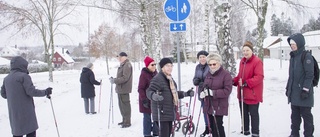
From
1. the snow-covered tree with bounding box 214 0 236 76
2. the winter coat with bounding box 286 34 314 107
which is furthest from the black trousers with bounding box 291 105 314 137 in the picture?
the snow-covered tree with bounding box 214 0 236 76

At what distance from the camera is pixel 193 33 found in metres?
43.9

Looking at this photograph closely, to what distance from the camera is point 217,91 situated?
4.68 meters

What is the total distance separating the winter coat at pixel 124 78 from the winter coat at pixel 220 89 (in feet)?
8.96

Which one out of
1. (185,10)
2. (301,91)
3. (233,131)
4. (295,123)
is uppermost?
(185,10)

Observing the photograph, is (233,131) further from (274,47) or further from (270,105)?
(274,47)

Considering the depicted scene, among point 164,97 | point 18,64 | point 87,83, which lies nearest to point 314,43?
point 87,83

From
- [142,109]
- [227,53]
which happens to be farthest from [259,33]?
[142,109]

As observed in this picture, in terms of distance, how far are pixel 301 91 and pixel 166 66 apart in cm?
249

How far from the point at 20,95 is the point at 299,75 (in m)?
5.27

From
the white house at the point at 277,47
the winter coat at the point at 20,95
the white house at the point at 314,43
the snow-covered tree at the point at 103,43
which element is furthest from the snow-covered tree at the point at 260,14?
the white house at the point at 277,47

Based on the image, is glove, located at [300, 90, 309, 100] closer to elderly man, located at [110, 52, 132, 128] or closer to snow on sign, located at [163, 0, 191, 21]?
snow on sign, located at [163, 0, 191, 21]

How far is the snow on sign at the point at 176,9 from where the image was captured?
6012 mm

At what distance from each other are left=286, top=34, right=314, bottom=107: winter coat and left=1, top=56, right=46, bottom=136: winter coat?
4884 millimetres

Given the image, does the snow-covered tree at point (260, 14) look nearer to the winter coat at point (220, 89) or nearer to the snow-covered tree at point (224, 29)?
the snow-covered tree at point (224, 29)
